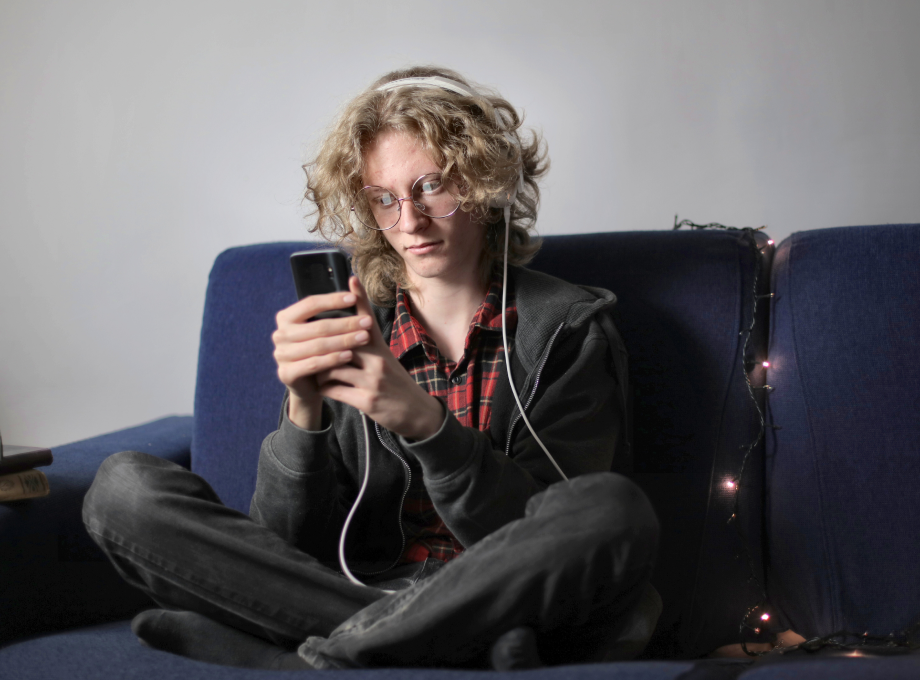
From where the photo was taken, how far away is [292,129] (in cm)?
174

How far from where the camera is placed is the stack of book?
106 centimetres

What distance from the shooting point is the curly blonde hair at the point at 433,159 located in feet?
3.56

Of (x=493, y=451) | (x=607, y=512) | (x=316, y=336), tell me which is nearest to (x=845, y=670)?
(x=607, y=512)

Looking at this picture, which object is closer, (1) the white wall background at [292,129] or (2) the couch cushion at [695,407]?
(2) the couch cushion at [695,407]

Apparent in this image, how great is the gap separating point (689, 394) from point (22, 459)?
41.6 inches

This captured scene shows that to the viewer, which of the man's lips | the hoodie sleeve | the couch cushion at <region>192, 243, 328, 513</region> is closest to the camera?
the hoodie sleeve

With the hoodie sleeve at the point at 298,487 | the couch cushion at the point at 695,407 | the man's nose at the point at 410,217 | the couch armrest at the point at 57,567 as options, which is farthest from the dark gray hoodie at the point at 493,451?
the couch armrest at the point at 57,567

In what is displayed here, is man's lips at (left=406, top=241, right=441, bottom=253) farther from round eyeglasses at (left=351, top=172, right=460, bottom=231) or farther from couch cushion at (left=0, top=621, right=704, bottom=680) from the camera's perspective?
couch cushion at (left=0, top=621, right=704, bottom=680)

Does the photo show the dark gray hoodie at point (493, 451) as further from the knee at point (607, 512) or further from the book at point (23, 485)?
the book at point (23, 485)

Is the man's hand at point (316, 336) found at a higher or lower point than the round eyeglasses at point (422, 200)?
lower

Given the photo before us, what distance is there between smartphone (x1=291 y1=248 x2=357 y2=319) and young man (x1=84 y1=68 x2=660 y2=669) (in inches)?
1.5

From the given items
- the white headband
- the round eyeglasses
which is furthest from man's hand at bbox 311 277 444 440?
the white headband

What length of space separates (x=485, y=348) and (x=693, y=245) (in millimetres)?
419

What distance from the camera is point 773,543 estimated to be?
3.87ft
